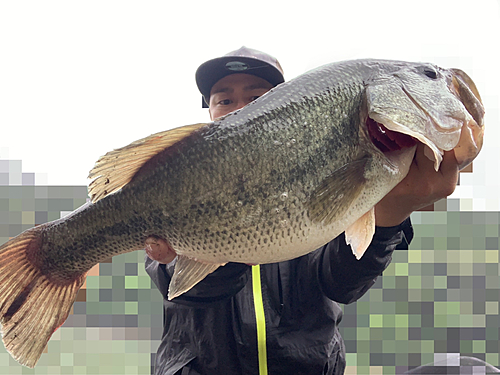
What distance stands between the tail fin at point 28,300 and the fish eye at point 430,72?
1615 millimetres

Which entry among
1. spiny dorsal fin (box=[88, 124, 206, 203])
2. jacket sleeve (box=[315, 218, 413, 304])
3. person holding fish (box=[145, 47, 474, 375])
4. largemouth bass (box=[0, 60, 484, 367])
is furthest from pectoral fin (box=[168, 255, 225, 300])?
jacket sleeve (box=[315, 218, 413, 304])

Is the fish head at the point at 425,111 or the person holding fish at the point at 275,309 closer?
the fish head at the point at 425,111

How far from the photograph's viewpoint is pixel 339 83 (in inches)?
50.2

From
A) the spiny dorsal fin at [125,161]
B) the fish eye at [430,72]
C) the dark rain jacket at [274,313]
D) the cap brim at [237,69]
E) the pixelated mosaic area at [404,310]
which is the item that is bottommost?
the pixelated mosaic area at [404,310]

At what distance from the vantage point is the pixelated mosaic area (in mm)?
7887

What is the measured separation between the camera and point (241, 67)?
2.28m

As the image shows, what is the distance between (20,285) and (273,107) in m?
1.23

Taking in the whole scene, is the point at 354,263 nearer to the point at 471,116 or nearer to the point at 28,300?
the point at 471,116

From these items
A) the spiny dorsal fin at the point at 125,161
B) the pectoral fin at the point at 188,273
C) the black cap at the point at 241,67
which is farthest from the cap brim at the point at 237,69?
the pectoral fin at the point at 188,273

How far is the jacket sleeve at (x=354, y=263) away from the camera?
5.05ft

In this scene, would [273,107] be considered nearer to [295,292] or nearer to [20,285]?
[295,292]

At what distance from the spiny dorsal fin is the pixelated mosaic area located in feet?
22.1

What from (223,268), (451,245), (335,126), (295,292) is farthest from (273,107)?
(451,245)

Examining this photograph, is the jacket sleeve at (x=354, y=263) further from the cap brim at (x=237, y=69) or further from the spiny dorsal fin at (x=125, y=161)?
the cap brim at (x=237, y=69)
